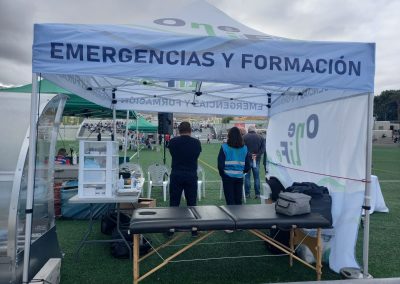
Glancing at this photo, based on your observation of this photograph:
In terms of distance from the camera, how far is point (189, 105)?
679 cm

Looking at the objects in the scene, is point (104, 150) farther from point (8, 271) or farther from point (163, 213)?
point (8, 271)

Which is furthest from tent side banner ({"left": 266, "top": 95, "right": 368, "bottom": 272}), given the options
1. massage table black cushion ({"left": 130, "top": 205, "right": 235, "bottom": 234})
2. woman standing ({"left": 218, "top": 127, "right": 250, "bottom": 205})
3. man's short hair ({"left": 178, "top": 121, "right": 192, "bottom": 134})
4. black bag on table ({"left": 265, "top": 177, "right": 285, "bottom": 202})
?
man's short hair ({"left": 178, "top": 121, "right": 192, "bottom": 134})

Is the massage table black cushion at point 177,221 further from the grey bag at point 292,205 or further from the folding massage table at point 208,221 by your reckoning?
the grey bag at point 292,205

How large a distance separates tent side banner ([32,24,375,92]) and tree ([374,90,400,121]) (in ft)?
209

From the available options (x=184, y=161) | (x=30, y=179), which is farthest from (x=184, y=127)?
(x=30, y=179)

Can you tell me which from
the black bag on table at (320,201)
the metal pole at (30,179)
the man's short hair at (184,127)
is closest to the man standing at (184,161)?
the man's short hair at (184,127)

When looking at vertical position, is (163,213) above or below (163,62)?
below

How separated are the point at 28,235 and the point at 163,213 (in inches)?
46.5

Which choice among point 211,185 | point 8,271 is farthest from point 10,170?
point 211,185

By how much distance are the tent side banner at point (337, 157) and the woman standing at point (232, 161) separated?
2.88 feet

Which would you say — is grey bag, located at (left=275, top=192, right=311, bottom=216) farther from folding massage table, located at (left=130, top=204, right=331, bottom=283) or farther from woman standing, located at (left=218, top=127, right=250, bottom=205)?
woman standing, located at (left=218, top=127, right=250, bottom=205)

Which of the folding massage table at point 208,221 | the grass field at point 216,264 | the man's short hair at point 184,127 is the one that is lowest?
the grass field at point 216,264

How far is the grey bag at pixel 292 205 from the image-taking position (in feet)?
10.6

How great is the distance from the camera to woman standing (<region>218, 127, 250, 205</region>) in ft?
15.7
